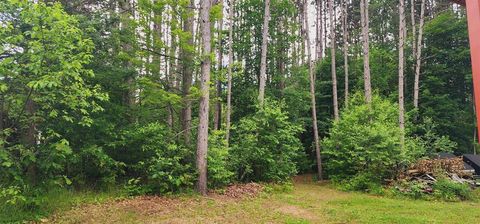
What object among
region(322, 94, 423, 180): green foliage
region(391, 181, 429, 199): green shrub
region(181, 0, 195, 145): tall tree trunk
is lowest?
region(391, 181, 429, 199): green shrub

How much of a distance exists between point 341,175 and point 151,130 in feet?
26.1

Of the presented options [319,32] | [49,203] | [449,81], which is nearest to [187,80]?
[49,203]

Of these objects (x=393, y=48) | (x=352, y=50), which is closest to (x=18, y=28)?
(x=352, y=50)

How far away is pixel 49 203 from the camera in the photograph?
22.0ft

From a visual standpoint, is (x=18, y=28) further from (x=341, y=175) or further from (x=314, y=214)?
(x=341, y=175)

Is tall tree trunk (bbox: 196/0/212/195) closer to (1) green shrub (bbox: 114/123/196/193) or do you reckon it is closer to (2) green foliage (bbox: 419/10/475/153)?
(1) green shrub (bbox: 114/123/196/193)

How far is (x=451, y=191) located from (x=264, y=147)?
5.87 meters

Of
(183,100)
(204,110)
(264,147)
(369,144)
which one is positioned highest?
(183,100)

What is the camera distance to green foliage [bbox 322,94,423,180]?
11203 mm

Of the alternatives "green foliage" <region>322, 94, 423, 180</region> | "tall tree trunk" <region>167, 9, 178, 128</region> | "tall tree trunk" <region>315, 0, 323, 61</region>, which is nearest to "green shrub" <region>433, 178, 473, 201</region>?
"green foliage" <region>322, 94, 423, 180</region>

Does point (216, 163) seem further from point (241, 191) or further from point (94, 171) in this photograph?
point (94, 171)

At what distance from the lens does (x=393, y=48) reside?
2070 cm

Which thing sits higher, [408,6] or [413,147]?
[408,6]

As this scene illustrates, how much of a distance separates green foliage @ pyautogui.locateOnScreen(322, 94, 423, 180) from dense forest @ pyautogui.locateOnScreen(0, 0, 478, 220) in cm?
5
